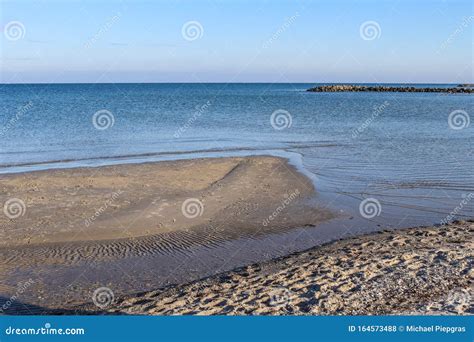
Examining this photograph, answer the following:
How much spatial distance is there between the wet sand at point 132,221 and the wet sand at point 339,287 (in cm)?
90

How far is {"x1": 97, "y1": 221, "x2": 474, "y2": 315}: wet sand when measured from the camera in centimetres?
692

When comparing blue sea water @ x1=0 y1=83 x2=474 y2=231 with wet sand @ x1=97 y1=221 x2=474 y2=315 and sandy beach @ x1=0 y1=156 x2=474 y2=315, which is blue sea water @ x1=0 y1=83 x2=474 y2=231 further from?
wet sand @ x1=97 y1=221 x2=474 y2=315

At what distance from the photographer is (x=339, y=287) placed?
762 centimetres

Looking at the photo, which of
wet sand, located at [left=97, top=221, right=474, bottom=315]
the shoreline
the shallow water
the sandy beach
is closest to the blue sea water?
the shallow water

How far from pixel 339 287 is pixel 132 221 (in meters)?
6.10

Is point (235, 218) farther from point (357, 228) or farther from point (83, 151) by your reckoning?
point (83, 151)

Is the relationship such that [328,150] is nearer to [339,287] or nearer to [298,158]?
[298,158]

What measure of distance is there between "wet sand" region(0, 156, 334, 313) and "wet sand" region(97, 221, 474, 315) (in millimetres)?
903

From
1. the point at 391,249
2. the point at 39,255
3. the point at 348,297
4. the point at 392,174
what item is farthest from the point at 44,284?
the point at 392,174

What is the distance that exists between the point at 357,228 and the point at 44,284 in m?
6.85

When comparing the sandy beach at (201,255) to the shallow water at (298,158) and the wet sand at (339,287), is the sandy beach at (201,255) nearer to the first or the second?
the wet sand at (339,287)

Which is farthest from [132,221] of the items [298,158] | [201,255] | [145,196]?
[298,158]

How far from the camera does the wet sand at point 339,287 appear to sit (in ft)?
22.7

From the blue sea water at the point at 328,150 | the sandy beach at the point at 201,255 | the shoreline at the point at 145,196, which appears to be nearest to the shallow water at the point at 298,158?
the blue sea water at the point at 328,150
